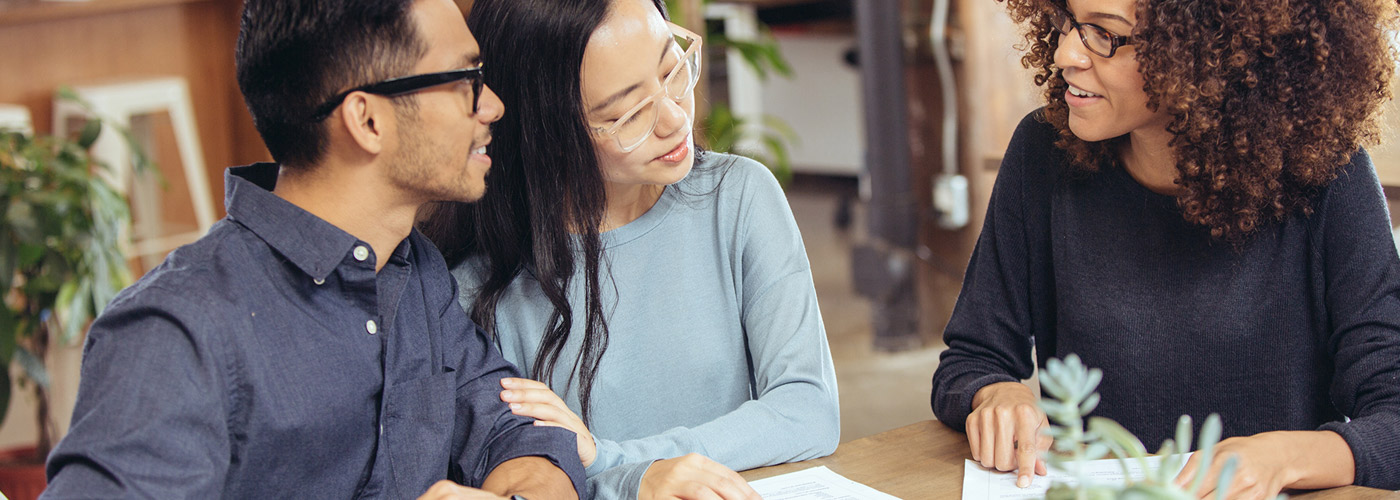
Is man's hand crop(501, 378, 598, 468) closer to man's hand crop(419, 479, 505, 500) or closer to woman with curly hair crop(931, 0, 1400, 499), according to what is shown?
man's hand crop(419, 479, 505, 500)

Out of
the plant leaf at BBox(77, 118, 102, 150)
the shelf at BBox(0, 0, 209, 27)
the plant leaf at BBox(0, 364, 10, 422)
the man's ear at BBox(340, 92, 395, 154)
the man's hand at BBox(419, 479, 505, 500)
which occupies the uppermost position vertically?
the shelf at BBox(0, 0, 209, 27)

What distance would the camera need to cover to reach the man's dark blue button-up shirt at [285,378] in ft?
3.23

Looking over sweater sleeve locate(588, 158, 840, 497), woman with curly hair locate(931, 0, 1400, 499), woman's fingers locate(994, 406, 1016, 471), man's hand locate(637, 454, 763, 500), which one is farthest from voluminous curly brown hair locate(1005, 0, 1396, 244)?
man's hand locate(637, 454, 763, 500)

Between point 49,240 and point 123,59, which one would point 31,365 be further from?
point 123,59

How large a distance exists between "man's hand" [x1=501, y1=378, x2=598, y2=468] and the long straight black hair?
0.49ft

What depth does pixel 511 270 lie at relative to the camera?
153 centimetres

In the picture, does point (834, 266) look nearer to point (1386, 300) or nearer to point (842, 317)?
point (842, 317)

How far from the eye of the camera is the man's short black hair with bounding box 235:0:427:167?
115 cm

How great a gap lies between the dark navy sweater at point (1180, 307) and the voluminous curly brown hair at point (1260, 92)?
0.16 feet

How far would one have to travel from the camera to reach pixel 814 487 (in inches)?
49.5

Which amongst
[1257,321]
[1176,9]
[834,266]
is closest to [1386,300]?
[1257,321]

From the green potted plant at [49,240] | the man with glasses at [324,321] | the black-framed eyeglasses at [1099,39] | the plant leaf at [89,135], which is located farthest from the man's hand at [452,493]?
the plant leaf at [89,135]

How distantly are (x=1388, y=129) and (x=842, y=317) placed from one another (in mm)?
3257

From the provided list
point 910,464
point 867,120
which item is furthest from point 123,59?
point 910,464
